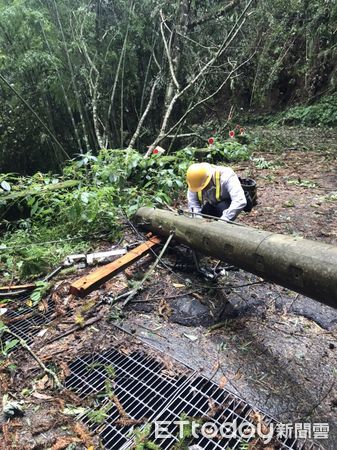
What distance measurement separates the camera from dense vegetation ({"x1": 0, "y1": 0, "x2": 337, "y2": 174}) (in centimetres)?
805

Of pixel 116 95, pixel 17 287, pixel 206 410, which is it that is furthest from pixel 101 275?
pixel 116 95

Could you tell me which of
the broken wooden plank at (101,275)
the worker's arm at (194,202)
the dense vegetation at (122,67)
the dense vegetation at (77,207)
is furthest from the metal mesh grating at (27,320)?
the dense vegetation at (122,67)

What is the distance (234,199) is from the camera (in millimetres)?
3854

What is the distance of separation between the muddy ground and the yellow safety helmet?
0.84m

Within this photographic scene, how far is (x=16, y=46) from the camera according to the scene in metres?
8.03

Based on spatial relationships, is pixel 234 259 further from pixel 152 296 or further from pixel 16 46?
pixel 16 46

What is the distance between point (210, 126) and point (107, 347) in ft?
36.9

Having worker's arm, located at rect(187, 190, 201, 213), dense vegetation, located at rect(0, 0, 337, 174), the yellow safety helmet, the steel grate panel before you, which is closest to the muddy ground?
the steel grate panel

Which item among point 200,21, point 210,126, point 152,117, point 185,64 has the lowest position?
point 210,126

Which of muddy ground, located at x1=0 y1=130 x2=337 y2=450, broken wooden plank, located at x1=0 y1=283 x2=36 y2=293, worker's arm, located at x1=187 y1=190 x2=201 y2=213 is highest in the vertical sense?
worker's arm, located at x1=187 y1=190 x2=201 y2=213

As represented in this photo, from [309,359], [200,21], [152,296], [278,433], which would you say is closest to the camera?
[278,433]

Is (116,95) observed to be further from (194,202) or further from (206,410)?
(206,410)

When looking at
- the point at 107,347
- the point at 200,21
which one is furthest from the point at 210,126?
the point at 107,347

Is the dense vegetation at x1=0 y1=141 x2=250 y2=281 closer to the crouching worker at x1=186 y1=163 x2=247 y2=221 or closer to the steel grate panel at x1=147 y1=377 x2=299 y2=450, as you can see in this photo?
the crouching worker at x1=186 y1=163 x2=247 y2=221
